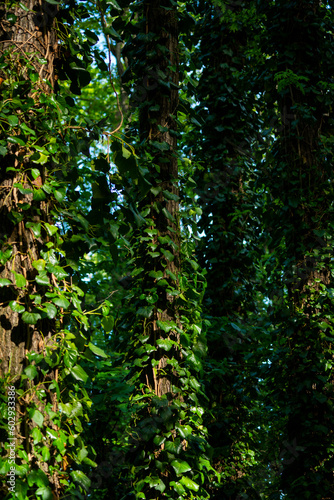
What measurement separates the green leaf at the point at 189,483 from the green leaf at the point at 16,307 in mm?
1665

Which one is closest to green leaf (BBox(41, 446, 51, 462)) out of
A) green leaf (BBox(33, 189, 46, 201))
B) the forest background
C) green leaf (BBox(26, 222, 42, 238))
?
the forest background

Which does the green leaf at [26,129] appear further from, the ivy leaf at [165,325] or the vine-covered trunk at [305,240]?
the vine-covered trunk at [305,240]

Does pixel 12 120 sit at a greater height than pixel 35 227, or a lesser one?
greater

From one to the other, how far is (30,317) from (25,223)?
16.6 inches

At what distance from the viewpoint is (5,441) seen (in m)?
1.91

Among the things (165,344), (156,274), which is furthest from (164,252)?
(165,344)

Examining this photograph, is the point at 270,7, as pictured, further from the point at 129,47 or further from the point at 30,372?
the point at 30,372

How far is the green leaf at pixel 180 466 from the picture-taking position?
2916mm

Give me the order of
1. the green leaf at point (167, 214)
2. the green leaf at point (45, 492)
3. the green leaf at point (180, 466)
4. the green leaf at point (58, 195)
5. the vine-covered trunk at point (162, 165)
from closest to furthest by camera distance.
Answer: the green leaf at point (45, 492), the green leaf at point (58, 195), the green leaf at point (180, 466), the vine-covered trunk at point (162, 165), the green leaf at point (167, 214)

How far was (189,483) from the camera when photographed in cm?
297

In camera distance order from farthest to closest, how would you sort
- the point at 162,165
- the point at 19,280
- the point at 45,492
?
the point at 162,165, the point at 19,280, the point at 45,492

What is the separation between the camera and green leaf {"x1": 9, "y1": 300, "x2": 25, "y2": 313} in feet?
6.55

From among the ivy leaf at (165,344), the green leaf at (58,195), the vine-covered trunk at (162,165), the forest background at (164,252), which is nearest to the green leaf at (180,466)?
the forest background at (164,252)

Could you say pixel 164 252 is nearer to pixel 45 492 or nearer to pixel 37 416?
pixel 37 416
